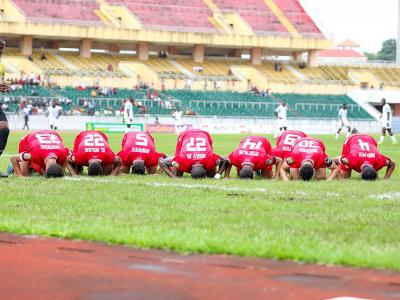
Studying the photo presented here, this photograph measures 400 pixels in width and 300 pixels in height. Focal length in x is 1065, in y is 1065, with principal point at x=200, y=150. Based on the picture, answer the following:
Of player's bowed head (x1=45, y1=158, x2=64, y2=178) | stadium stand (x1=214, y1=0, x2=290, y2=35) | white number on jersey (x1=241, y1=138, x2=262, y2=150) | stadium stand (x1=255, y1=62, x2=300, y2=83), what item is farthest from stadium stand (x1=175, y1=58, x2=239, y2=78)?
player's bowed head (x1=45, y1=158, x2=64, y2=178)

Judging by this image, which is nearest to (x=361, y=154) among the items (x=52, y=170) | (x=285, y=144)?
(x=285, y=144)

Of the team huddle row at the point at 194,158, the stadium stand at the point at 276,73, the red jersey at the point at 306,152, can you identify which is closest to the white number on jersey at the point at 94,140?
the team huddle row at the point at 194,158

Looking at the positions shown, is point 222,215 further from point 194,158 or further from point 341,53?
point 341,53

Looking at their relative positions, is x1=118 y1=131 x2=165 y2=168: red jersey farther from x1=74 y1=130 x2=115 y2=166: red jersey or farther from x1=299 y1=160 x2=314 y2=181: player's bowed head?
x1=299 y1=160 x2=314 y2=181: player's bowed head

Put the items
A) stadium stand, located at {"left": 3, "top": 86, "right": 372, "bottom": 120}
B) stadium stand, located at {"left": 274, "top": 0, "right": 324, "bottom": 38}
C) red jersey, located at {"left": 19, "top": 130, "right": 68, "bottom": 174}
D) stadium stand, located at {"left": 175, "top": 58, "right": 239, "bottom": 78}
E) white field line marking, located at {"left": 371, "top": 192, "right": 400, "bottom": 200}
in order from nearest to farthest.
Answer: white field line marking, located at {"left": 371, "top": 192, "right": 400, "bottom": 200}, red jersey, located at {"left": 19, "top": 130, "right": 68, "bottom": 174}, stadium stand, located at {"left": 3, "top": 86, "right": 372, "bottom": 120}, stadium stand, located at {"left": 175, "top": 58, "right": 239, "bottom": 78}, stadium stand, located at {"left": 274, "top": 0, "right": 324, "bottom": 38}

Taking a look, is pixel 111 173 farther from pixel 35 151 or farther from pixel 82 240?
pixel 82 240

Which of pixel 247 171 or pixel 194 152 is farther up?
pixel 194 152

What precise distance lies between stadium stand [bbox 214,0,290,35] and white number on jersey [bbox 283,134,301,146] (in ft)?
214

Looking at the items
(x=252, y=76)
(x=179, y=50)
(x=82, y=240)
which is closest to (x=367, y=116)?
(x=252, y=76)

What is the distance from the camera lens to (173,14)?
3159 inches

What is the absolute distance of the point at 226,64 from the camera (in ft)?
268

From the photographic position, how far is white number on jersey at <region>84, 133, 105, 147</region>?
52.4 feet

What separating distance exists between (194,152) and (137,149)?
109cm

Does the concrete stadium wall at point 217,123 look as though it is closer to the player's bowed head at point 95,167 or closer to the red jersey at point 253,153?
→ the red jersey at point 253,153
